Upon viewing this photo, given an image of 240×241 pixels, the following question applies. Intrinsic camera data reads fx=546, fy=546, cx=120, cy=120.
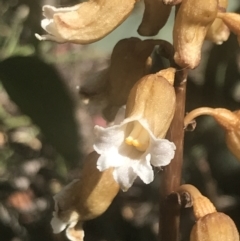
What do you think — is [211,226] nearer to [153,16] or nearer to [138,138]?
[138,138]

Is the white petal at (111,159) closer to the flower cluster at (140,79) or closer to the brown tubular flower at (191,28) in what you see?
the flower cluster at (140,79)

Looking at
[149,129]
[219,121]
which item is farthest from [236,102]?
[149,129]

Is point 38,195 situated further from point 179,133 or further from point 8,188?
point 179,133

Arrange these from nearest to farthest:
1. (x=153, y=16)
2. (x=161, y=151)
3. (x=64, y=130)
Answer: (x=161, y=151)
(x=153, y=16)
(x=64, y=130)

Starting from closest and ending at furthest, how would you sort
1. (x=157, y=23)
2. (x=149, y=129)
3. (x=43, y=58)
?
(x=149, y=129), (x=157, y=23), (x=43, y=58)

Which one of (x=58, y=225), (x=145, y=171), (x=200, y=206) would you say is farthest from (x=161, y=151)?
(x=58, y=225)
